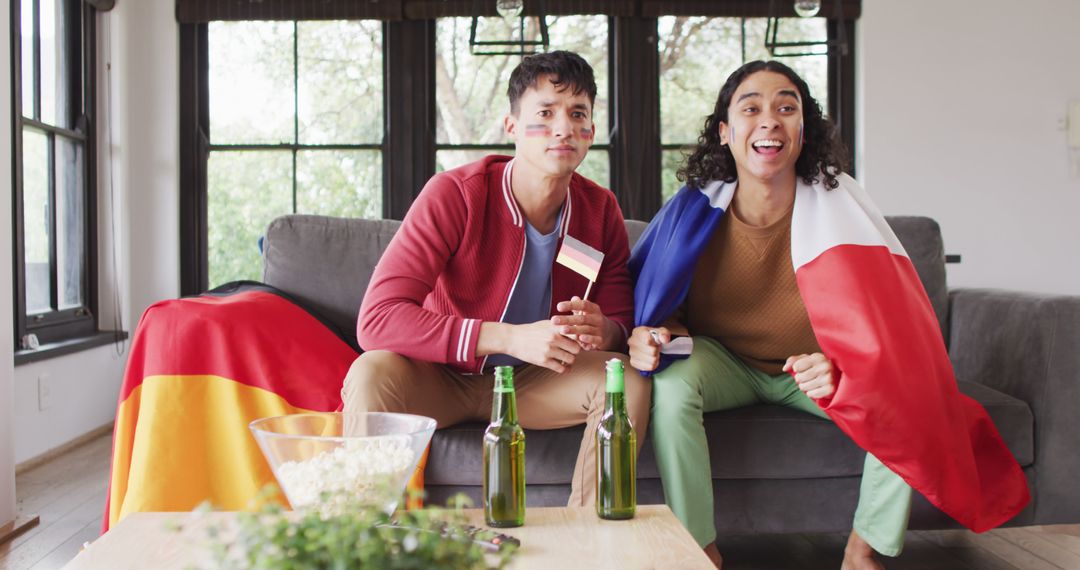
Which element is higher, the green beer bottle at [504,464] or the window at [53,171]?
the window at [53,171]

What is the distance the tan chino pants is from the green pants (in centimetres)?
5

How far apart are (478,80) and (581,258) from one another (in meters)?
2.98

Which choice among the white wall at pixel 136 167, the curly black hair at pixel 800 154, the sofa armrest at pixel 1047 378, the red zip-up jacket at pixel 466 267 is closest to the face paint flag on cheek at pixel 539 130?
the red zip-up jacket at pixel 466 267

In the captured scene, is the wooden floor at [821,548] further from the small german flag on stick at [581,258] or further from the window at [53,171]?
the window at [53,171]

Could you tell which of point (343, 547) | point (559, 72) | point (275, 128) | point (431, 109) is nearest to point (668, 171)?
point (431, 109)

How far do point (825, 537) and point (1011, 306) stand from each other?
77cm

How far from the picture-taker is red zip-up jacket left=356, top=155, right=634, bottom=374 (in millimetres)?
1871

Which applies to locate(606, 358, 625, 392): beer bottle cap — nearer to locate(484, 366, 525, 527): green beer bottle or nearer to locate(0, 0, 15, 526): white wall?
locate(484, 366, 525, 527): green beer bottle

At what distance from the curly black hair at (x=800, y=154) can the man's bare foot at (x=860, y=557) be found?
79 cm

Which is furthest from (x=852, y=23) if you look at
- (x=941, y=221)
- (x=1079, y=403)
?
(x=1079, y=403)

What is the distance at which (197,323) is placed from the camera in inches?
82.7

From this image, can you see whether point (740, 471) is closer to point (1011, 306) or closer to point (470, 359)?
point (470, 359)

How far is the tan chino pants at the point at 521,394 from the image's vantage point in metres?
1.81

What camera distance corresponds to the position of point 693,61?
467cm
